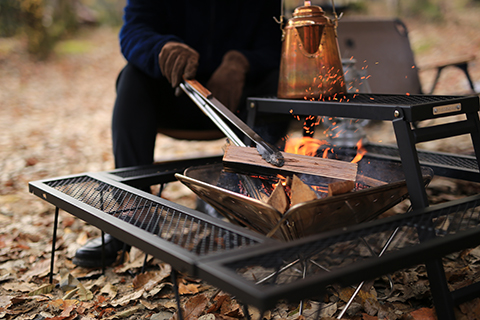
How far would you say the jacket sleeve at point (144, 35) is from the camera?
182 centimetres

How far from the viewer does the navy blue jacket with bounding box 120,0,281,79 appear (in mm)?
2102

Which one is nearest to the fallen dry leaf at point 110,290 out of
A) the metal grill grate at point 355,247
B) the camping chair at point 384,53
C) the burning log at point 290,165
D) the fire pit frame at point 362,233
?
the fire pit frame at point 362,233

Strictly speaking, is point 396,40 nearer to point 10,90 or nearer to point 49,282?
point 49,282

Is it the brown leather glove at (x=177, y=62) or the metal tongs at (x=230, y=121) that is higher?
the brown leather glove at (x=177, y=62)

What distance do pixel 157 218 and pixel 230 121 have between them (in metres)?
0.48

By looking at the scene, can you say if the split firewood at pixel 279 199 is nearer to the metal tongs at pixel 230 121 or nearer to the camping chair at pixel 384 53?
the metal tongs at pixel 230 121

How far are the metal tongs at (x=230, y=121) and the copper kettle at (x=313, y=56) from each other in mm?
240

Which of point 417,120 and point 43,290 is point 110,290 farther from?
point 417,120

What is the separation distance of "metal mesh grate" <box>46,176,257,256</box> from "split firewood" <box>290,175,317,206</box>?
0.22 metres

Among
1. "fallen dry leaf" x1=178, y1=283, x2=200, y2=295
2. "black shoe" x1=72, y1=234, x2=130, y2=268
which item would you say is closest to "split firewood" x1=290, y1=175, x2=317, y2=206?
"fallen dry leaf" x1=178, y1=283, x2=200, y2=295

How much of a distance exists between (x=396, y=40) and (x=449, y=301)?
2984 mm

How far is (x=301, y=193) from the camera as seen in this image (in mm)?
1080

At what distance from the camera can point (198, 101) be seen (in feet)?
5.31

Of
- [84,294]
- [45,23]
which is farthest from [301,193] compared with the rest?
[45,23]
